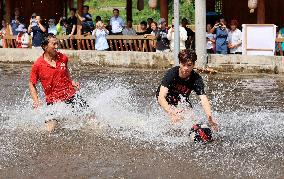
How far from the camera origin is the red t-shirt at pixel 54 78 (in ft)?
32.0

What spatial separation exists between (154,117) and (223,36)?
9369 mm

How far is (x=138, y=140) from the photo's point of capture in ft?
30.5

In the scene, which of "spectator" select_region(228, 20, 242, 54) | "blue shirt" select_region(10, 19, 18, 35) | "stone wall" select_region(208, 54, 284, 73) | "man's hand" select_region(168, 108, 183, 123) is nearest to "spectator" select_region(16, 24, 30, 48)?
"blue shirt" select_region(10, 19, 18, 35)

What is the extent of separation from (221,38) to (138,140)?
1114cm

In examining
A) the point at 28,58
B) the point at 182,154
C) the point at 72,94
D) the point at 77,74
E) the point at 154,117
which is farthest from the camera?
the point at 28,58

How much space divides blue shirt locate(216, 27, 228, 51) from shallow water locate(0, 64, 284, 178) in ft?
16.9

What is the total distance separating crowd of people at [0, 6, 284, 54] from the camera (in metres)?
20.0

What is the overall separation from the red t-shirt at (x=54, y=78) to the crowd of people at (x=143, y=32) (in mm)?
10201

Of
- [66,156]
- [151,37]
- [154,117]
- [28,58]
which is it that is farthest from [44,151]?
[28,58]

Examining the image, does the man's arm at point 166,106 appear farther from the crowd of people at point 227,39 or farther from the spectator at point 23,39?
the spectator at point 23,39

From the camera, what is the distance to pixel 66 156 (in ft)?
27.4

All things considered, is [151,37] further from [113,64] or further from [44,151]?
[44,151]

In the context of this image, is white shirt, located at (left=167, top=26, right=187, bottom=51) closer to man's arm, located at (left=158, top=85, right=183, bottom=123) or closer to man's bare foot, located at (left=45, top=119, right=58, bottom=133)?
man's bare foot, located at (left=45, top=119, right=58, bottom=133)

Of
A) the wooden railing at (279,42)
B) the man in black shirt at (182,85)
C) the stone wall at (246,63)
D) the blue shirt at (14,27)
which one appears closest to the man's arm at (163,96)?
the man in black shirt at (182,85)
